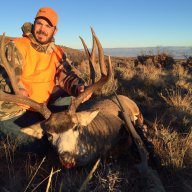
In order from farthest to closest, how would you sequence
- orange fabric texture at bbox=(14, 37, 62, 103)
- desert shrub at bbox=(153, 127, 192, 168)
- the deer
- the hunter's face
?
the hunter's face, orange fabric texture at bbox=(14, 37, 62, 103), the deer, desert shrub at bbox=(153, 127, 192, 168)

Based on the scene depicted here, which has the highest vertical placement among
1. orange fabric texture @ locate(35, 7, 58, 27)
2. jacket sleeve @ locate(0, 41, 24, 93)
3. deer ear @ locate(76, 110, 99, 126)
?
orange fabric texture @ locate(35, 7, 58, 27)

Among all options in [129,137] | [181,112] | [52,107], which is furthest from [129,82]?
[129,137]

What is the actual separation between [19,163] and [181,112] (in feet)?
11.3

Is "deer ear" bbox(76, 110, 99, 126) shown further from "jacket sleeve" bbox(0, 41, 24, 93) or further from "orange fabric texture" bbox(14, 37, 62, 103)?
"orange fabric texture" bbox(14, 37, 62, 103)

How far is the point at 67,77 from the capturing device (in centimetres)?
651

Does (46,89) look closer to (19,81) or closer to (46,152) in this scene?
(19,81)

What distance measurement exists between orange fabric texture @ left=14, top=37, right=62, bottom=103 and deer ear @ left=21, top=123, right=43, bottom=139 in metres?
1.02

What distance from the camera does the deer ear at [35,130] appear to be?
5.13m

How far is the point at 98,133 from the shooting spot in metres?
5.36

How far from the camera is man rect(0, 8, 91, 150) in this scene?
18.9 feet

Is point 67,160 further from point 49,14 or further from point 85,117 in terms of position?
point 49,14

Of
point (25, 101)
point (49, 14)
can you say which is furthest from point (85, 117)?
point (49, 14)

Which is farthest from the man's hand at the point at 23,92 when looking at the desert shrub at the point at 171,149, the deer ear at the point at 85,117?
the desert shrub at the point at 171,149

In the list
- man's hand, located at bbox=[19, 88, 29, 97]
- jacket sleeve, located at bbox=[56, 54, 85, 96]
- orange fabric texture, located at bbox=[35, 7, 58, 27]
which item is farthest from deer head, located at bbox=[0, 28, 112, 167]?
orange fabric texture, located at bbox=[35, 7, 58, 27]
